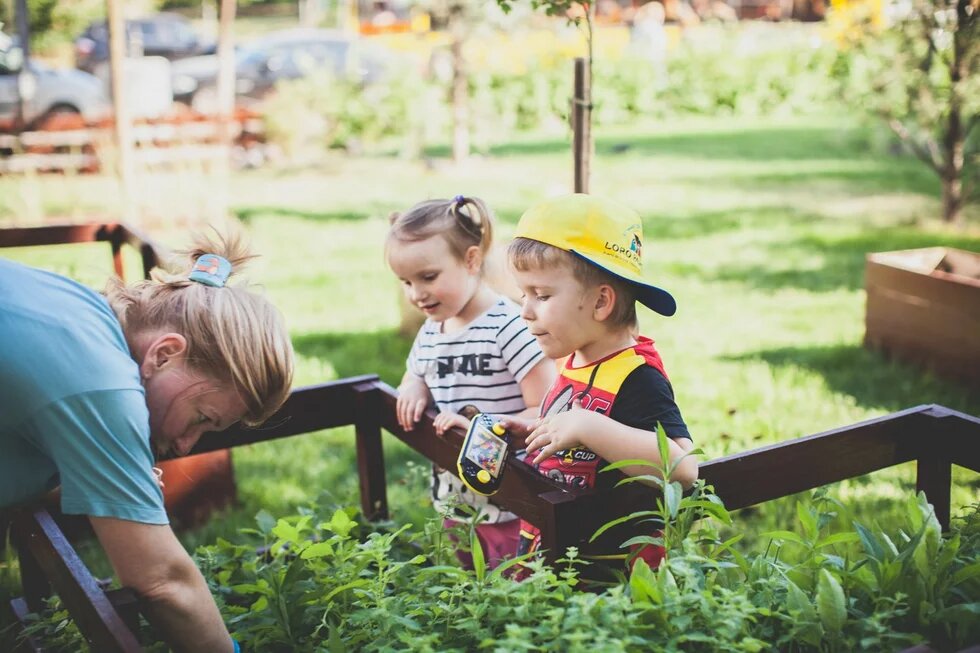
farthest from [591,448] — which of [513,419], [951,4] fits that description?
[951,4]

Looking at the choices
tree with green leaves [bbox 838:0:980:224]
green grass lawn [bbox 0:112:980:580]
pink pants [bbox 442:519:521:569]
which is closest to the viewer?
pink pants [bbox 442:519:521:569]

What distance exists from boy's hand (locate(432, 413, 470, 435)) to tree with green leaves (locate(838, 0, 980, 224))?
270 inches

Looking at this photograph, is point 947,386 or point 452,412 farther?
point 947,386

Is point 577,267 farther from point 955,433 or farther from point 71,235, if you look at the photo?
point 71,235

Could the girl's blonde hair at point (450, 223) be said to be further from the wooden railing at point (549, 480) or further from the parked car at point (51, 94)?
the parked car at point (51, 94)

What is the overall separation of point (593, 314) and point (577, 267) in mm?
121

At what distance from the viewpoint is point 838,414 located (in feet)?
15.7

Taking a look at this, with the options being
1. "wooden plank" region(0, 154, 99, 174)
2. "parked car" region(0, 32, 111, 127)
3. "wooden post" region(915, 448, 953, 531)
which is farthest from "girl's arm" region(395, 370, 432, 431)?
"parked car" region(0, 32, 111, 127)

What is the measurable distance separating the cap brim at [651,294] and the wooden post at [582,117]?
1.26m

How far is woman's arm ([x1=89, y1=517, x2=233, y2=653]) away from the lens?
1771mm

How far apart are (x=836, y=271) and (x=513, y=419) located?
596 centimetres

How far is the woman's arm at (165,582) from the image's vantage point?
1.77 m

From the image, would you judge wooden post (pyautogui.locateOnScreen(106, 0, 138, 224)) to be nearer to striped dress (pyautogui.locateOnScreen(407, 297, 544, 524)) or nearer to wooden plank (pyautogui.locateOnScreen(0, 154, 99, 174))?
wooden plank (pyautogui.locateOnScreen(0, 154, 99, 174))

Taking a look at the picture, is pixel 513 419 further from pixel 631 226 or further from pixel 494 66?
pixel 494 66
